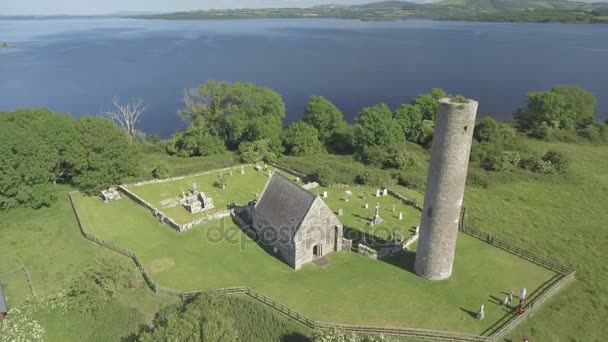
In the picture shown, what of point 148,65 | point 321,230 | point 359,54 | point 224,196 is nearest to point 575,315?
point 321,230

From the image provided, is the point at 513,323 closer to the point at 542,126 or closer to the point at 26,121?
the point at 26,121

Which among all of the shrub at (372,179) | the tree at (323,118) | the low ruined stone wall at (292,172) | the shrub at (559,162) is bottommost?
the low ruined stone wall at (292,172)

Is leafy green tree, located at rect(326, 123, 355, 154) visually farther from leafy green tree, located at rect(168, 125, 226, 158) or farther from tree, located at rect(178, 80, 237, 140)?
leafy green tree, located at rect(168, 125, 226, 158)

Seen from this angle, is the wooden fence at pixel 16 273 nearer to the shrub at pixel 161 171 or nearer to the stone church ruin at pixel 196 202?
the stone church ruin at pixel 196 202

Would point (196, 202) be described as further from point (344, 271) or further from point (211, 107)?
point (211, 107)

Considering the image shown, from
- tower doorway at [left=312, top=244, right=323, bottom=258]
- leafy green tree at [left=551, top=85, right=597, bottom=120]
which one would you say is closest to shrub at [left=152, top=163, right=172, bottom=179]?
tower doorway at [left=312, top=244, right=323, bottom=258]

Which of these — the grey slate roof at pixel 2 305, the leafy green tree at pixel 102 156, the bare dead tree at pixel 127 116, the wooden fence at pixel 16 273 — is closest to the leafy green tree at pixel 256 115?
the bare dead tree at pixel 127 116
